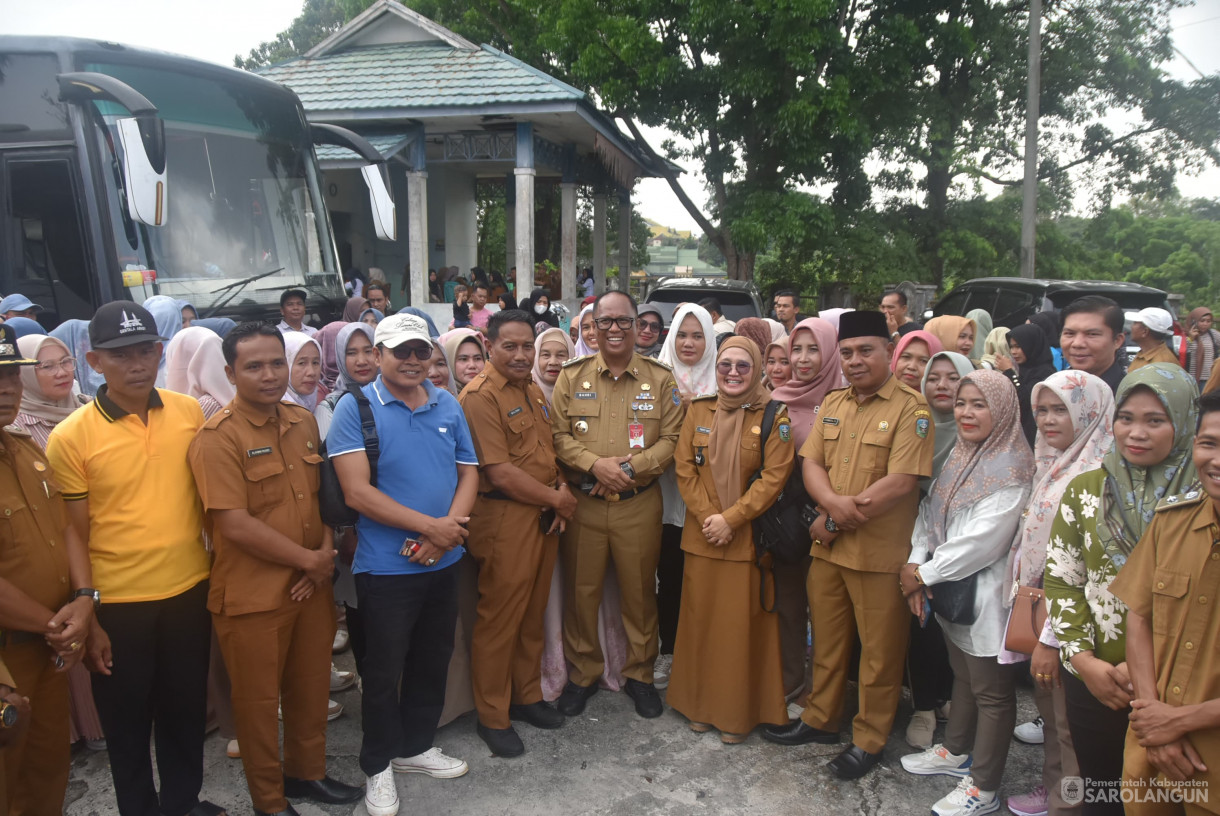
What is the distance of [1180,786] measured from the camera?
83.7 inches

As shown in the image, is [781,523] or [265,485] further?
[781,523]

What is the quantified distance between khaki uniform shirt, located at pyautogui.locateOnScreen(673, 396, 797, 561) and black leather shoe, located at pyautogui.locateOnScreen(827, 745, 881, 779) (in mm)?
917

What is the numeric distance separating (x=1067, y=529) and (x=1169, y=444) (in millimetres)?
382

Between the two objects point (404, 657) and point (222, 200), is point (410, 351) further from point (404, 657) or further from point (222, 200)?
point (222, 200)

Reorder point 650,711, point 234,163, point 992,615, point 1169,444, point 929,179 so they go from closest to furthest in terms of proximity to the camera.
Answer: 1. point 1169,444
2. point 992,615
3. point 650,711
4. point 234,163
5. point 929,179

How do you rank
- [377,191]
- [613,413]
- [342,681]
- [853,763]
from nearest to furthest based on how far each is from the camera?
[853,763] → [613,413] → [342,681] → [377,191]

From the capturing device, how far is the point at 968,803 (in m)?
3.15

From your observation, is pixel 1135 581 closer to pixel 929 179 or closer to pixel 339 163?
pixel 339 163

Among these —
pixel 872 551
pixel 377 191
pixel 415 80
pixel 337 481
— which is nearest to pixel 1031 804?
pixel 872 551

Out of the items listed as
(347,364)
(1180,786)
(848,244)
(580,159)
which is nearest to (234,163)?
(347,364)

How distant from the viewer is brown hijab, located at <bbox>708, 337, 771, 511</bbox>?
3.69m

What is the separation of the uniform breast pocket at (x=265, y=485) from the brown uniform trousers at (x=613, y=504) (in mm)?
1382

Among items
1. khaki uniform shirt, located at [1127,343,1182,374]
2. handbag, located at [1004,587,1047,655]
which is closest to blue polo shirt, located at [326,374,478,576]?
handbag, located at [1004,587,1047,655]

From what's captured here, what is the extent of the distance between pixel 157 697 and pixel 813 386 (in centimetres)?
309
